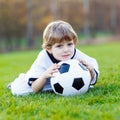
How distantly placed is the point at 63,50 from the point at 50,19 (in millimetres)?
35837

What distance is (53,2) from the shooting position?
1570 inches

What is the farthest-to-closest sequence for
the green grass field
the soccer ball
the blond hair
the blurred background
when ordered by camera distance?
the blurred background, the blond hair, the soccer ball, the green grass field

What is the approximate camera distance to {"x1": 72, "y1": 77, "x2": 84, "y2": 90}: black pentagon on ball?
4.82 metres

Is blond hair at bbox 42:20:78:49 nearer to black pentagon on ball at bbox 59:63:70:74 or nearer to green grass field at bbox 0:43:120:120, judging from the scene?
black pentagon on ball at bbox 59:63:70:74

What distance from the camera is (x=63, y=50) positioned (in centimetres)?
498

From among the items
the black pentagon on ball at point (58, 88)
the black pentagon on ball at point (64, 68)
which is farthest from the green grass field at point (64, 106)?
the black pentagon on ball at point (64, 68)

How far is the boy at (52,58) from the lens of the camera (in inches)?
196

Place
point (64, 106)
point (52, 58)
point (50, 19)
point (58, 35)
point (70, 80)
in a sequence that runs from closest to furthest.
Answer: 1. point (64, 106)
2. point (70, 80)
3. point (58, 35)
4. point (52, 58)
5. point (50, 19)

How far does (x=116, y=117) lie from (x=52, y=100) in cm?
116

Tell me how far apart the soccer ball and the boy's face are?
0.14 m

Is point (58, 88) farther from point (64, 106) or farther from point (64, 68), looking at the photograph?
point (64, 106)

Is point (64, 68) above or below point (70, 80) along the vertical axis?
above

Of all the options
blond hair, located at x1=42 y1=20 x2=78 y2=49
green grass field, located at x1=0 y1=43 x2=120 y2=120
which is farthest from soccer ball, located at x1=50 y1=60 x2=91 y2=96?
blond hair, located at x1=42 y1=20 x2=78 y2=49

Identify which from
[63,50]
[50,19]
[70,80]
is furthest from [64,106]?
[50,19]
